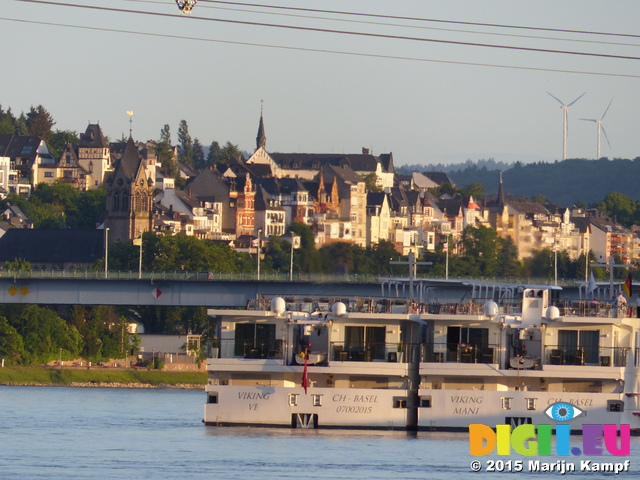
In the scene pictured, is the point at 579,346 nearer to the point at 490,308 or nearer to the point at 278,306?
the point at 490,308

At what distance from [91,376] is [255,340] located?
61831 mm

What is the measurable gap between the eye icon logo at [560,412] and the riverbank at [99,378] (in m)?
63.3

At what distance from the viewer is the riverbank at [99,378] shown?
130250 mm

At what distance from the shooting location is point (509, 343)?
7488cm

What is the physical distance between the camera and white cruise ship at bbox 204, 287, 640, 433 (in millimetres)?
71812

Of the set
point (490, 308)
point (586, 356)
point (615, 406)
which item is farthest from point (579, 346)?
point (490, 308)

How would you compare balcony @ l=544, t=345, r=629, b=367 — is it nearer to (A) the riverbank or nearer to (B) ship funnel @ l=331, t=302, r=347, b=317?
(B) ship funnel @ l=331, t=302, r=347, b=317

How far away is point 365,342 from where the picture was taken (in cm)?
7438

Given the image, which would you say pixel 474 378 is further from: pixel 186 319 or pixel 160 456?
pixel 186 319

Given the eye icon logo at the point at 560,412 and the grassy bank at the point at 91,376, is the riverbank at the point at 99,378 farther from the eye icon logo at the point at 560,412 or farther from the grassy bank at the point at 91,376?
the eye icon logo at the point at 560,412

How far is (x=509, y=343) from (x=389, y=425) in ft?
21.0

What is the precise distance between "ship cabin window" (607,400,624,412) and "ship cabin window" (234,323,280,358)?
42.9 ft

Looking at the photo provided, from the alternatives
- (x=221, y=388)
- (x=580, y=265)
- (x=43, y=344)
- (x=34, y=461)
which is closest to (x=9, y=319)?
(x=43, y=344)

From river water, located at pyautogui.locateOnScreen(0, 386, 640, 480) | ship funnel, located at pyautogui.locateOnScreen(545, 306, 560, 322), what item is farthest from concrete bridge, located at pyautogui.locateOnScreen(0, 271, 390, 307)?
ship funnel, located at pyautogui.locateOnScreen(545, 306, 560, 322)
